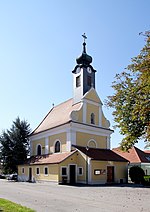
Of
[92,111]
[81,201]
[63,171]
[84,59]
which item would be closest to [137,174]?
[63,171]

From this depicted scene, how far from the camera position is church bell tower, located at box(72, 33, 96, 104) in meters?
39.3

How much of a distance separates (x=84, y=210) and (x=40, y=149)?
31.5m

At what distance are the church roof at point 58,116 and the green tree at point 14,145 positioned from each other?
210cm

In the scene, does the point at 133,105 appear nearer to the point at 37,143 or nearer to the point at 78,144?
the point at 78,144

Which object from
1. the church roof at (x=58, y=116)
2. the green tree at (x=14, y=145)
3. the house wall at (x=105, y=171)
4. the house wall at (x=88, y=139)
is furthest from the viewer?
the green tree at (x=14, y=145)

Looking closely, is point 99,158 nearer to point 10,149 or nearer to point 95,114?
point 95,114

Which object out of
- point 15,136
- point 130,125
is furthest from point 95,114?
point 130,125

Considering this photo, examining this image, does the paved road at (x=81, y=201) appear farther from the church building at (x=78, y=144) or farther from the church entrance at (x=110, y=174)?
the church entrance at (x=110, y=174)

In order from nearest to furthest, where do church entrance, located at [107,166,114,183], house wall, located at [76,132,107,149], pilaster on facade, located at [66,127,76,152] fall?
church entrance, located at [107,166,114,183]
pilaster on facade, located at [66,127,76,152]
house wall, located at [76,132,107,149]

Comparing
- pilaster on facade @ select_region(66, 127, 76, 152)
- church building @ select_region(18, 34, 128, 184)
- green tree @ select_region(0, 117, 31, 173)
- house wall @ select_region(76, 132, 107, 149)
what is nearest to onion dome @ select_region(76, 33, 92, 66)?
church building @ select_region(18, 34, 128, 184)

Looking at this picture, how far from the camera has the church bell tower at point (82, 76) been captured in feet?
129

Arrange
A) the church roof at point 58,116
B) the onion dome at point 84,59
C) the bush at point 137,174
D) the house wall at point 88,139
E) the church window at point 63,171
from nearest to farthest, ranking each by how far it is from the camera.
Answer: the church window at point 63,171 < the bush at point 137,174 < the house wall at point 88,139 < the church roof at point 58,116 < the onion dome at point 84,59

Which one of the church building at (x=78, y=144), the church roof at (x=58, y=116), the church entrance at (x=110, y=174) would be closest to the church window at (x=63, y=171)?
the church building at (x=78, y=144)

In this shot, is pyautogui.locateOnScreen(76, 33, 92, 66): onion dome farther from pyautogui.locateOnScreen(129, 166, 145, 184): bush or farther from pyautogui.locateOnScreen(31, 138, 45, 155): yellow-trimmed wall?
pyautogui.locateOnScreen(129, 166, 145, 184): bush
